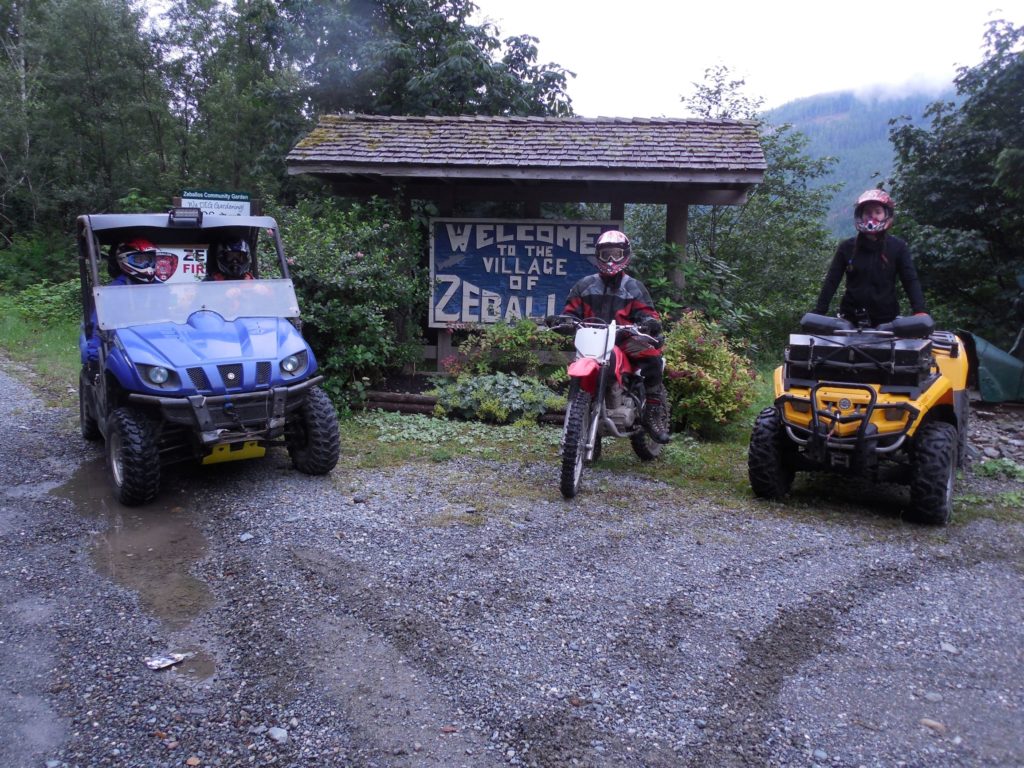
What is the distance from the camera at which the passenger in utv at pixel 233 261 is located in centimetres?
695

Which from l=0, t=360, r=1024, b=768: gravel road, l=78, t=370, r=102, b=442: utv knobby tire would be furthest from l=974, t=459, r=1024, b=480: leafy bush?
l=78, t=370, r=102, b=442: utv knobby tire

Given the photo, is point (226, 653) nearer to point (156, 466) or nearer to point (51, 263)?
point (156, 466)

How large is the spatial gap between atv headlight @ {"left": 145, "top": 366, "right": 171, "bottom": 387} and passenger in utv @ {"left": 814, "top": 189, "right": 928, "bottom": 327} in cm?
449

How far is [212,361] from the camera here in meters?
5.42

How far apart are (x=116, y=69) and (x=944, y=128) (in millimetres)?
19735

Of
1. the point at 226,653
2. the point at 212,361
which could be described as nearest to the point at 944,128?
the point at 212,361

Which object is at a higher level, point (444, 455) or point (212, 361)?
point (212, 361)

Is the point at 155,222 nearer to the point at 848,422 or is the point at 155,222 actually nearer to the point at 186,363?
the point at 186,363

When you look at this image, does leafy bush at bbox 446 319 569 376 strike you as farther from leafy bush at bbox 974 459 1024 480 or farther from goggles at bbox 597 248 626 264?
leafy bush at bbox 974 459 1024 480

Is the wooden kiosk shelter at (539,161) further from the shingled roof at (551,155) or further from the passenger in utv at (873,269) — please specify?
the passenger in utv at (873,269)

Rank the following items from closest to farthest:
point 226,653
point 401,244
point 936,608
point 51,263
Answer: point 226,653 < point 936,608 < point 401,244 < point 51,263

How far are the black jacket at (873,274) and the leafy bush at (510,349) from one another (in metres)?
3.60

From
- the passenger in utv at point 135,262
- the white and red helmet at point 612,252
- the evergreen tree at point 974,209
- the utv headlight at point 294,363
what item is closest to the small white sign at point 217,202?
the passenger in utv at point 135,262

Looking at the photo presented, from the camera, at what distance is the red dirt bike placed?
5613mm
